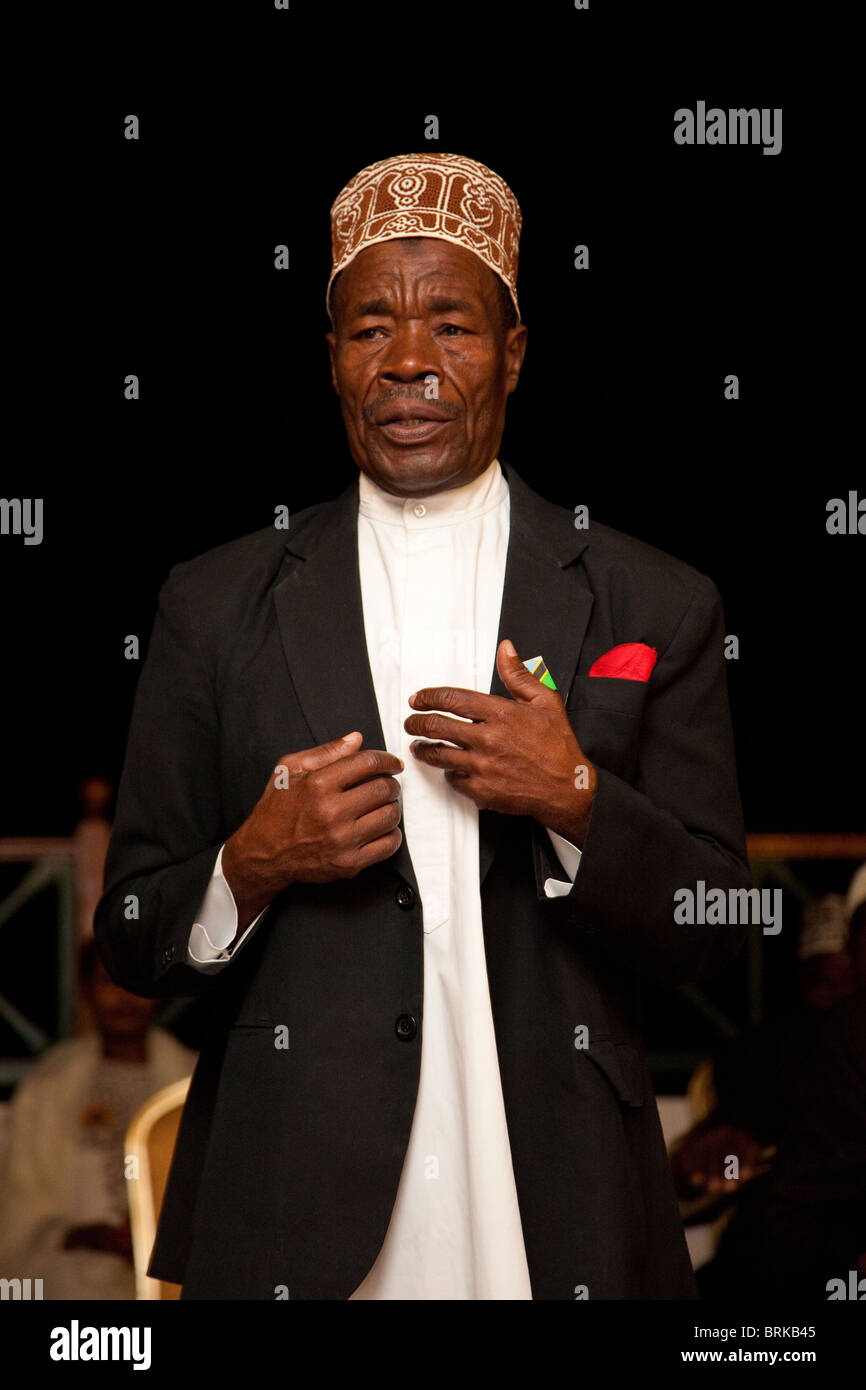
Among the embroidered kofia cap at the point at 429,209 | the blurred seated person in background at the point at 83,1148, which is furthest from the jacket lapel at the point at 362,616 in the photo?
the blurred seated person in background at the point at 83,1148

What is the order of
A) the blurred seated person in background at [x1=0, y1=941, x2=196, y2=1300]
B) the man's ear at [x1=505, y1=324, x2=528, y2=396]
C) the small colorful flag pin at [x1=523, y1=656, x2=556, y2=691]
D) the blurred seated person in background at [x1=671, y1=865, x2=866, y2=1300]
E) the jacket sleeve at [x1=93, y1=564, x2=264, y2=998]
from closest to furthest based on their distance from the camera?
the small colorful flag pin at [x1=523, y1=656, x2=556, y2=691]
the jacket sleeve at [x1=93, y1=564, x2=264, y2=998]
the man's ear at [x1=505, y1=324, x2=528, y2=396]
the blurred seated person in background at [x1=671, y1=865, x2=866, y2=1300]
the blurred seated person in background at [x1=0, y1=941, x2=196, y2=1300]

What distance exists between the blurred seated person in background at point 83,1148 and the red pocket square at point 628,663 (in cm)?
305

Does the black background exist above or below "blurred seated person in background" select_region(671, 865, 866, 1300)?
above

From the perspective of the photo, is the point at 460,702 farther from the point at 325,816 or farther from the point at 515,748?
the point at 325,816

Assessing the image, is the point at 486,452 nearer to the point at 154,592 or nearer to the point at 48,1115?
the point at 48,1115

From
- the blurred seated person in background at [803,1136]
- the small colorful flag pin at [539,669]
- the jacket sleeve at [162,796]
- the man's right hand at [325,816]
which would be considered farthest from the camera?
the blurred seated person in background at [803,1136]

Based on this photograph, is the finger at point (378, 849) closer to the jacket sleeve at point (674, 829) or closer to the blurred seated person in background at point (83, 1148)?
the jacket sleeve at point (674, 829)

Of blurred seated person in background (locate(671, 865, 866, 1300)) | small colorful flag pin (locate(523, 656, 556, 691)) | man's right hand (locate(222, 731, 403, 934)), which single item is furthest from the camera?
blurred seated person in background (locate(671, 865, 866, 1300))

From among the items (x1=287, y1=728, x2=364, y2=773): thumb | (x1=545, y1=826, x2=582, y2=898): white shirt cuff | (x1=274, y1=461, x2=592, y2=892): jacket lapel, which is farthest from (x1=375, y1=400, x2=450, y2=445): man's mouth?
(x1=545, y1=826, x2=582, y2=898): white shirt cuff

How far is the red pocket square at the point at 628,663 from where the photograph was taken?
2.16 m

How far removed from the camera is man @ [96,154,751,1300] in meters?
2.04

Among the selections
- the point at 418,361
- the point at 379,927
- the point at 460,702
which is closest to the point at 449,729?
the point at 460,702

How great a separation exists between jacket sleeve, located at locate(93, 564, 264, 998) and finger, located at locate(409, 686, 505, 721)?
373 mm

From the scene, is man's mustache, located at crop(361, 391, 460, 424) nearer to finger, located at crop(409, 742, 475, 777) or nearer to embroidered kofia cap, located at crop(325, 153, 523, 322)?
embroidered kofia cap, located at crop(325, 153, 523, 322)
